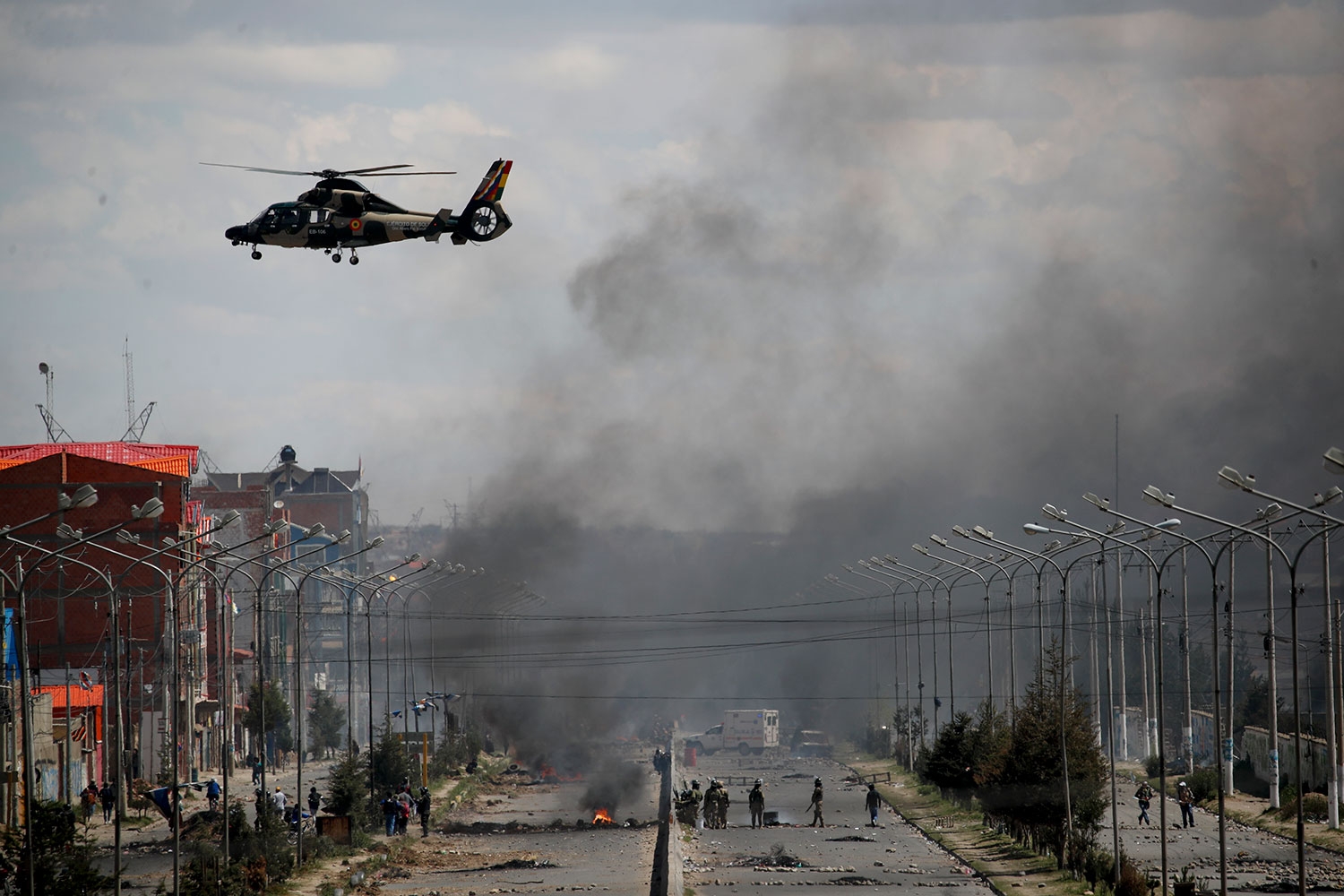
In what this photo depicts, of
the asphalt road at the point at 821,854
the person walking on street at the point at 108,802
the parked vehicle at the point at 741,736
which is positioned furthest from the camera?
the parked vehicle at the point at 741,736

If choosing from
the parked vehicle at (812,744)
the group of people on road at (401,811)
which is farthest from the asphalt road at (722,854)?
the parked vehicle at (812,744)

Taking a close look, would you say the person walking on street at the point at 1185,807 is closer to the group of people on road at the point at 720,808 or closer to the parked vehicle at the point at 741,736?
the group of people on road at the point at 720,808

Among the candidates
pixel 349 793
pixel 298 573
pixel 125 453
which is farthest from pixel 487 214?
pixel 125 453

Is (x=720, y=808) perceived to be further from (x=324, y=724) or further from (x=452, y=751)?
(x=324, y=724)

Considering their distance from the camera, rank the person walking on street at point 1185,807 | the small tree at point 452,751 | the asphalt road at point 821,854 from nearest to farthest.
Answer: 1. the asphalt road at point 821,854
2. the person walking on street at point 1185,807
3. the small tree at point 452,751

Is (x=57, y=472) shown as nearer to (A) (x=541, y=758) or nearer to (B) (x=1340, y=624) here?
(A) (x=541, y=758)

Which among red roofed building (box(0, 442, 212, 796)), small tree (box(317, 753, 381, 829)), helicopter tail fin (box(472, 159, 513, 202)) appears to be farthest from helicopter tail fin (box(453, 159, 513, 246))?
red roofed building (box(0, 442, 212, 796))
